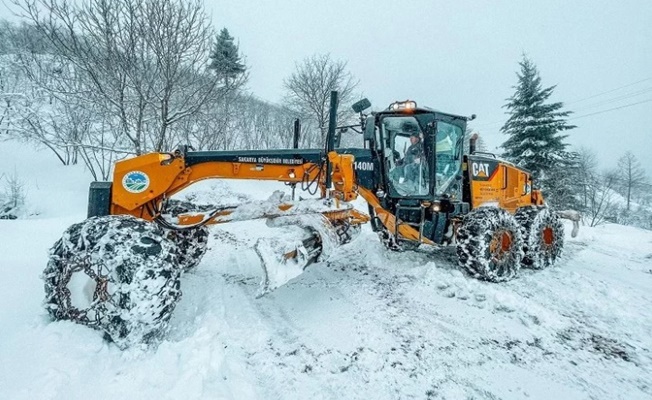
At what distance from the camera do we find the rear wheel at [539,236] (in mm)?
5965

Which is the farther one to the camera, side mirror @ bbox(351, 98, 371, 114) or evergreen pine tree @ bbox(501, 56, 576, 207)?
evergreen pine tree @ bbox(501, 56, 576, 207)

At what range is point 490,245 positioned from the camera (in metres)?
5.14

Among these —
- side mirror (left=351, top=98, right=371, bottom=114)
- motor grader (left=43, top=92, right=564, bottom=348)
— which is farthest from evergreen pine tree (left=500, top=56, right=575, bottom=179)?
side mirror (left=351, top=98, right=371, bottom=114)

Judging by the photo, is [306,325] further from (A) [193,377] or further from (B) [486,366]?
(B) [486,366]

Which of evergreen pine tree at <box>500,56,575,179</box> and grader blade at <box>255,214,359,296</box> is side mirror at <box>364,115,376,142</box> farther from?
evergreen pine tree at <box>500,56,575,179</box>

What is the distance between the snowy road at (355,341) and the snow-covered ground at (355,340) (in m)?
0.01

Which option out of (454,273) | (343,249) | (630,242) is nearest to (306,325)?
(454,273)

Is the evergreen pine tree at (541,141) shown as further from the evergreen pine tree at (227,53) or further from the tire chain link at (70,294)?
the tire chain link at (70,294)

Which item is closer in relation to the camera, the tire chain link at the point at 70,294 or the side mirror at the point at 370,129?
the tire chain link at the point at 70,294

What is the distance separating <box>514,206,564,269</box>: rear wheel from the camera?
5965 mm

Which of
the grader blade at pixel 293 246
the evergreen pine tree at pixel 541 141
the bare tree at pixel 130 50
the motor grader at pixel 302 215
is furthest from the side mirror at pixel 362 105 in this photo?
the evergreen pine tree at pixel 541 141

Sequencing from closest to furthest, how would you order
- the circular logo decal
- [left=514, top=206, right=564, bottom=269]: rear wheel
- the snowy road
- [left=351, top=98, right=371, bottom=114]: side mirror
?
the snowy road
the circular logo decal
[left=351, top=98, right=371, bottom=114]: side mirror
[left=514, top=206, right=564, bottom=269]: rear wheel

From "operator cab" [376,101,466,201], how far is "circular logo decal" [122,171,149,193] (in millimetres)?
3252

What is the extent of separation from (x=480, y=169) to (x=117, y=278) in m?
5.56
